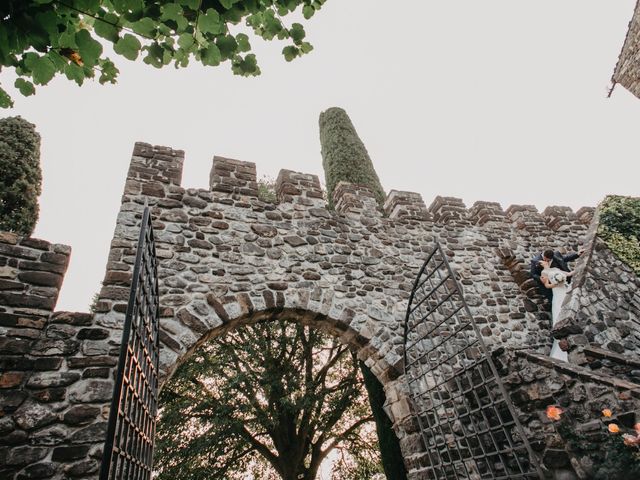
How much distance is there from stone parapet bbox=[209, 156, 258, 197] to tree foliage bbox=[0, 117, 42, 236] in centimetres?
298

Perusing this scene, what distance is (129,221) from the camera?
167 inches

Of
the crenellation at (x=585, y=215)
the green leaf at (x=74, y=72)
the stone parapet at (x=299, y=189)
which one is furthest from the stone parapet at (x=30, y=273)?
the crenellation at (x=585, y=215)

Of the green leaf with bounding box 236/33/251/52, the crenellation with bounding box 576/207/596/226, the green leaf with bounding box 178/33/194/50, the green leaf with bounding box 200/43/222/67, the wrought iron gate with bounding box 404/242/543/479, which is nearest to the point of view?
the green leaf with bounding box 178/33/194/50

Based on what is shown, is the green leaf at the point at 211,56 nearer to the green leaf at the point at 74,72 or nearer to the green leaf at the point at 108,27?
the green leaf at the point at 108,27

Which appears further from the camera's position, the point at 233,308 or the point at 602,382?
the point at 233,308

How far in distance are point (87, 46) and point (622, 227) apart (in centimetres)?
710

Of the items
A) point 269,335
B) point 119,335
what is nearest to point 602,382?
point 119,335

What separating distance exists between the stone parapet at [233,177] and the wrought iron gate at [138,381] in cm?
203

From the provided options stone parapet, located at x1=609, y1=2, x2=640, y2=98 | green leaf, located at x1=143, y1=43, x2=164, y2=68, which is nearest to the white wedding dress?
green leaf, located at x1=143, y1=43, x2=164, y2=68

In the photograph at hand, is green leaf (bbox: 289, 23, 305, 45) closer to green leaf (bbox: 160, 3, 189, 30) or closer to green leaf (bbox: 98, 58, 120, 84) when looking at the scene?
green leaf (bbox: 160, 3, 189, 30)

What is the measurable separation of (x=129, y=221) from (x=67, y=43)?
2577mm

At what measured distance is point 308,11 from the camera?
2.64 m

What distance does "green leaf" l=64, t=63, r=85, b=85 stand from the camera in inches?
84.7

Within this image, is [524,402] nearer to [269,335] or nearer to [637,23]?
[269,335]
